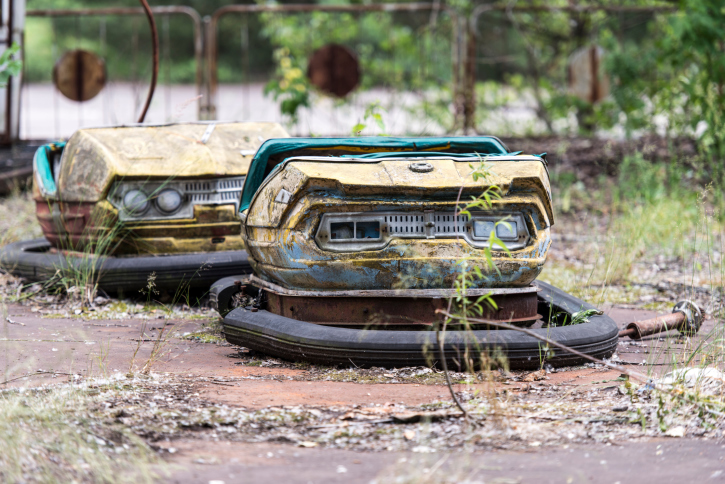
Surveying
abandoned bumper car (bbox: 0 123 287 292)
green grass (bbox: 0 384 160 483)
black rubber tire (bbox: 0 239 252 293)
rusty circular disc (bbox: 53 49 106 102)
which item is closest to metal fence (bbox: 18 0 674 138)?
rusty circular disc (bbox: 53 49 106 102)

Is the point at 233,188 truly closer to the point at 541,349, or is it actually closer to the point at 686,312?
the point at 541,349

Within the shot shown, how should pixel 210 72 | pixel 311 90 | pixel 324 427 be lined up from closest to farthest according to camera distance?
1. pixel 324 427
2. pixel 210 72
3. pixel 311 90

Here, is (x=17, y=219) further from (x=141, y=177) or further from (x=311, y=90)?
(x=311, y=90)

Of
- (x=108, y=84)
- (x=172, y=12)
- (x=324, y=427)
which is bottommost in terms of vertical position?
(x=324, y=427)

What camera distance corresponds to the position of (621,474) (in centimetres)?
204

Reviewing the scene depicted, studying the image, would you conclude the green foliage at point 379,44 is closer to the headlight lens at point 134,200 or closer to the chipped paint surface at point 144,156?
the chipped paint surface at point 144,156

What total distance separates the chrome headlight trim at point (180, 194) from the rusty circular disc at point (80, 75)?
6648mm

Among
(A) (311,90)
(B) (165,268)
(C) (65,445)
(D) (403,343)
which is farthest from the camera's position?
(A) (311,90)

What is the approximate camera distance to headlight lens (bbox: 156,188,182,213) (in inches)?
174

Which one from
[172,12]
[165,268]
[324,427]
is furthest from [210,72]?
[324,427]

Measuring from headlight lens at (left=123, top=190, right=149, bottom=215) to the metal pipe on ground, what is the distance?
2654mm

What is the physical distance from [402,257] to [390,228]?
0.13 m

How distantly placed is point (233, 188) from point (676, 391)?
110 inches

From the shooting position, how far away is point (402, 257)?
3102 mm
